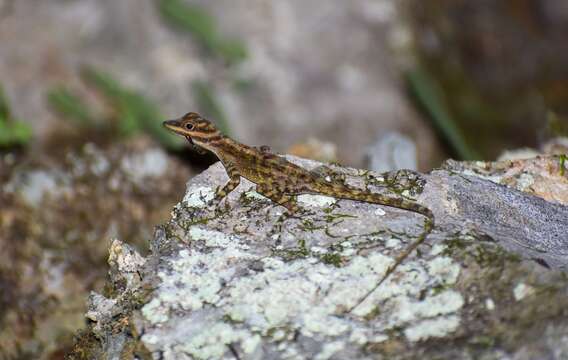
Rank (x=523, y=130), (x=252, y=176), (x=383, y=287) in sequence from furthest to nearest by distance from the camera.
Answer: (x=523, y=130), (x=252, y=176), (x=383, y=287)

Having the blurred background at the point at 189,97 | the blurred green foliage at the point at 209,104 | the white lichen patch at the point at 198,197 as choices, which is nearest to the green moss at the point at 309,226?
the white lichen patch at the point at 198,197

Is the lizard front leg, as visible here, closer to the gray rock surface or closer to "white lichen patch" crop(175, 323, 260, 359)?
"white lichen patch" crop(175, 323, 260, 359)

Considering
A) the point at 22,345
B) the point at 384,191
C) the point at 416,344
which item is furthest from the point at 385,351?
the point at 22,345

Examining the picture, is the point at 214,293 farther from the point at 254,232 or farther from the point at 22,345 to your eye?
the point at 22,345

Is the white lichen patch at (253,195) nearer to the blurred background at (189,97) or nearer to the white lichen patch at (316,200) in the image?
the white lichen patch at (316,200)

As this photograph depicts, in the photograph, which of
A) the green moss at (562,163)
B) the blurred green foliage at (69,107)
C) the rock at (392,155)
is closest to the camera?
the green moss at (562,163)

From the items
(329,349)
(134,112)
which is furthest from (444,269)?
(134,112)
